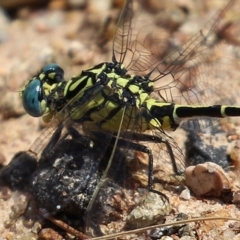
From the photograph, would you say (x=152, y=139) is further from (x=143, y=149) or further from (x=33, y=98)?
(x=33, y=98)

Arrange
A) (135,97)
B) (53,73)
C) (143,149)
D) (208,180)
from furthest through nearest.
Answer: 1. (53,73)
2. (135,97)
3. (143,149)
4. (208,180)

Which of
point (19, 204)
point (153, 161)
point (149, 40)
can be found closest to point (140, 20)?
point (149, 40)

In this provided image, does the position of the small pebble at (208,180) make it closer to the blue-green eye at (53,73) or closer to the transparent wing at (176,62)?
the transparent wing at (176,62)

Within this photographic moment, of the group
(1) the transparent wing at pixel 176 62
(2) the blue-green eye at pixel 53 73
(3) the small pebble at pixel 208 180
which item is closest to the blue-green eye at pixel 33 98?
(2) the blue-green eye at pixel 53 73

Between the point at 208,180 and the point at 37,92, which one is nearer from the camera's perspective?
the point at 208,180

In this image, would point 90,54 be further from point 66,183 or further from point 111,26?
point 66,183

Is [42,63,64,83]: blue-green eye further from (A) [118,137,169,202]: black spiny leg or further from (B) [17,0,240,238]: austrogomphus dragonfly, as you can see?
(A) [118,137,169,202]: black spiny leg

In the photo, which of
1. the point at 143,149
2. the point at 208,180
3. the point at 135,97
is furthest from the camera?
the point at 135,97

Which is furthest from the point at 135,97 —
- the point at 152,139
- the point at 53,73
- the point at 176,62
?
the point at 53,73

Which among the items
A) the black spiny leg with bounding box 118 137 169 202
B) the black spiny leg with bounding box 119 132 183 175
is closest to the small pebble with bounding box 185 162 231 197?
the black spiny leg with bounding box 119 132 183 175
